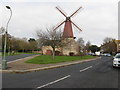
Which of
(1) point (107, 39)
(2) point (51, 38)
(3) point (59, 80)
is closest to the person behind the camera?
(3) point (59, 80)

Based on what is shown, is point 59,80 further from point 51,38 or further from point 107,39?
point 107,39

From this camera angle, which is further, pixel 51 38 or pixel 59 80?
pixel 51 38

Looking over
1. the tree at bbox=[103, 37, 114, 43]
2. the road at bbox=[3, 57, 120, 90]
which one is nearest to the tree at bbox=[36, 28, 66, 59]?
the road at bbox=[3, 57, 120, 90]

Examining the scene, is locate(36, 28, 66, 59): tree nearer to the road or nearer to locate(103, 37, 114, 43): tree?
the road

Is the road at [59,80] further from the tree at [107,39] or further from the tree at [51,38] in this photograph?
the tree at [107,39]

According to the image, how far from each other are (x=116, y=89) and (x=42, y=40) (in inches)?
1042

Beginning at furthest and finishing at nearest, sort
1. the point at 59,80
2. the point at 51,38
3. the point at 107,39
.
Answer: the point at 107,39 < the point at 51,38 < the point at 59,80

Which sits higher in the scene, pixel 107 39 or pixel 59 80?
pixel 107 39

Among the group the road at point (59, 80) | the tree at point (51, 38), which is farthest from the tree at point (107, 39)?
the road at point (59, 80)

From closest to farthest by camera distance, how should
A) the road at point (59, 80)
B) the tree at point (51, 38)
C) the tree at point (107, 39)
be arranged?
the road at point (59, 80), the tree at point (51, 38), the tree at point (107, 39)

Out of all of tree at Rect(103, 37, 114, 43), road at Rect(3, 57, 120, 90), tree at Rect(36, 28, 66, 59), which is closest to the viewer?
road at Rect(3, 57, 120, 90)

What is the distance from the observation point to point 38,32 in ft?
114

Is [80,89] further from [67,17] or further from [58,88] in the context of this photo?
[67,17]

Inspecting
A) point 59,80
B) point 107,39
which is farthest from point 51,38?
point 107,39
